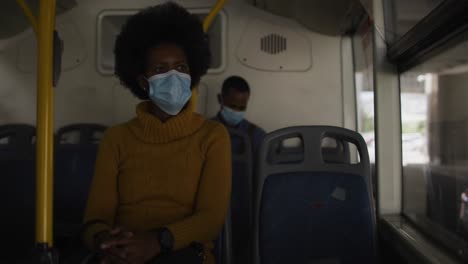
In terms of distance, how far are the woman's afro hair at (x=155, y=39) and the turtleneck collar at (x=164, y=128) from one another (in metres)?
0.26

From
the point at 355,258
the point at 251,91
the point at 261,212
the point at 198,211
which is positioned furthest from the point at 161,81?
the point at 251,91

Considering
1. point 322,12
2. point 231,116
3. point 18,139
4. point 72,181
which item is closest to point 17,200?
point 72,181

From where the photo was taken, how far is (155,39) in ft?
5.45

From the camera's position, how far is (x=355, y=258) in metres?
1.73

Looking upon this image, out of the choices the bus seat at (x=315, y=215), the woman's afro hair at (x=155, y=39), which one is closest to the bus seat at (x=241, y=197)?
the bus seat at (x=315, y=215)

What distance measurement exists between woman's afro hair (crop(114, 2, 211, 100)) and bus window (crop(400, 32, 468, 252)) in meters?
0.92

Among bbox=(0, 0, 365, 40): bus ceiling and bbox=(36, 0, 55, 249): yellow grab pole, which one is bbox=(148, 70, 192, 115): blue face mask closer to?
bbox=(36, 0, 55, 249): yellow grab pole

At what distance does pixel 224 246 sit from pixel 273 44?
2.28 metres

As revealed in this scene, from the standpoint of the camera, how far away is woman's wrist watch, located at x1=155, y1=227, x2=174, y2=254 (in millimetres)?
1352

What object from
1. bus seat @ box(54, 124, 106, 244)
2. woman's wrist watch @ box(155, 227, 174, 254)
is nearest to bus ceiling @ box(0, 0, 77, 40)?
bus seat @ box(54, 124, 106, 244)

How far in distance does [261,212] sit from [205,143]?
0.43m

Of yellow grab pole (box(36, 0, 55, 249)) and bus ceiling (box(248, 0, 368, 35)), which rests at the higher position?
bus ceiling (box(248, 0, 368, 35))

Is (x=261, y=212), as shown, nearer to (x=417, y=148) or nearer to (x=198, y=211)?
(x=198, y=211)

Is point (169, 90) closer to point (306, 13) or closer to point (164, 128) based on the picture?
point (164, 128)
